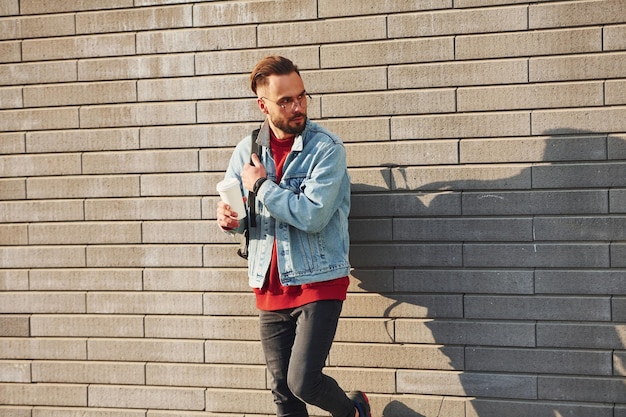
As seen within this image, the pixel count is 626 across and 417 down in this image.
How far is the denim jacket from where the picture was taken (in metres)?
4.13

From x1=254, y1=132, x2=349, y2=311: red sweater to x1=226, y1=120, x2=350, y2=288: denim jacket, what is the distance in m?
0.03

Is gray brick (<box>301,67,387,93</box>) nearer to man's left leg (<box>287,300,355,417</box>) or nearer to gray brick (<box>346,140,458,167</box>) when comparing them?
gray brick (<box>346,140,458,167</box>)

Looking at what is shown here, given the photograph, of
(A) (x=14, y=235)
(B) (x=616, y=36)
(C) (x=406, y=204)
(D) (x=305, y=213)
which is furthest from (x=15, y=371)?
(B) (x=616, y=36)

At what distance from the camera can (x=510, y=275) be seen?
465 centimetres

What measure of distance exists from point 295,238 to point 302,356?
584mm

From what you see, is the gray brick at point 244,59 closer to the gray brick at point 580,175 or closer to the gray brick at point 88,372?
the gray brick at point 580,175

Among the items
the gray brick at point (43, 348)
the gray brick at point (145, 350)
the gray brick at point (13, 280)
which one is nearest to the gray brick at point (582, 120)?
the gray brick at point (145, 350)

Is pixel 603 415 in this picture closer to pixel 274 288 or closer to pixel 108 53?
pixel 274 288

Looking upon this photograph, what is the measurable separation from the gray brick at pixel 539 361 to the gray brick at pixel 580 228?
1.98 ft

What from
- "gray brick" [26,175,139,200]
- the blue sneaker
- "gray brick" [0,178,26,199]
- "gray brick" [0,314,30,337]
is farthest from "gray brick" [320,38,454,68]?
"gray brick" [0,314,30,337]

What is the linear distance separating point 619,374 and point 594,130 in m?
1.28

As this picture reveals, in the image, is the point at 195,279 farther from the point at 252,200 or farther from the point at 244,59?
the point at 244,59

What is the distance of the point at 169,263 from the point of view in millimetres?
5172

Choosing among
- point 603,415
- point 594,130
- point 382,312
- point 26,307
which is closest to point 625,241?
point 594,130
